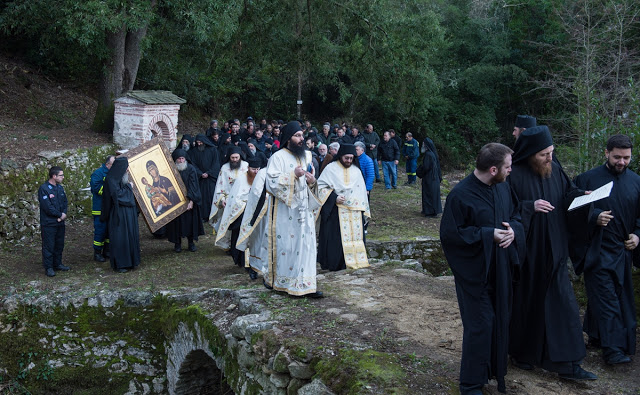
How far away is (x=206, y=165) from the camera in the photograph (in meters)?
13.3

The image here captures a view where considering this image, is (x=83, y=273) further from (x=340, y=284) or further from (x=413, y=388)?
(x=413, y=388)

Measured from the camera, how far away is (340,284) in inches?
318

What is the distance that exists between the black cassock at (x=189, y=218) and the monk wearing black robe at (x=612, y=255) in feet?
23.9

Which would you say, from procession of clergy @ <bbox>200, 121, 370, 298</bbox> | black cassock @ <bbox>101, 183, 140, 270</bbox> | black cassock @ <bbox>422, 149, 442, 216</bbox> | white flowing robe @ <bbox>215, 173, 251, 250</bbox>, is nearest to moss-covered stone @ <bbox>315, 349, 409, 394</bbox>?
procession of clergy @ <bbox>200, 121, 370, 298</bbox>

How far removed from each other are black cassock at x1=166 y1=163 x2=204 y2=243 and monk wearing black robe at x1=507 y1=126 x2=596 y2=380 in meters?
7.19

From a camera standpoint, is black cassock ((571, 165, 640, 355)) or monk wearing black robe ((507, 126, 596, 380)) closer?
monk wearing black robe ((507, 126, 596, 380))

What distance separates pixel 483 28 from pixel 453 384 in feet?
92.4

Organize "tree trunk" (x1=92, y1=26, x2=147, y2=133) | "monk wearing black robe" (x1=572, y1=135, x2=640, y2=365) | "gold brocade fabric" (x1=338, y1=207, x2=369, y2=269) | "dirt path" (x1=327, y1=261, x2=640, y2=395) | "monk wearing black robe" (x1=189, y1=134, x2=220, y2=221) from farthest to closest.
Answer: "tree trunk" (x1=92, y1=26, x2=147, y2=133) → "monk wearing black robe" (x1=189, y1=134, x2=220, y2=221) → "gold brocade fabric" (x1=338, y1=207, x2=369, y2=269) → "monk wearing black robe" (x1=572, y1=135, x2=640, y2=365) → "dirt path" (x1=327, y1=261, x2=640, y2=395)

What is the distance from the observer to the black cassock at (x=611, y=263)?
537cm

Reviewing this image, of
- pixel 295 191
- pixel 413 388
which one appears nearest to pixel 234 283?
pixel 295 191

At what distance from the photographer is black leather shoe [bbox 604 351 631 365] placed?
521 centimetres

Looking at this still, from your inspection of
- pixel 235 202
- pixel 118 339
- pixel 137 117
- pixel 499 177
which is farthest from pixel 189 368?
pixel 137 117

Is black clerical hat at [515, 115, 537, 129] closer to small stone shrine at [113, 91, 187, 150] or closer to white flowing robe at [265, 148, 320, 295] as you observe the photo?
white flowing robe at [265, 148, 320, 295]

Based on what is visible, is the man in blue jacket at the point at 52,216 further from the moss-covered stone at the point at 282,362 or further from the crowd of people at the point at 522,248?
the moss-covered stone at the point at 282,362
